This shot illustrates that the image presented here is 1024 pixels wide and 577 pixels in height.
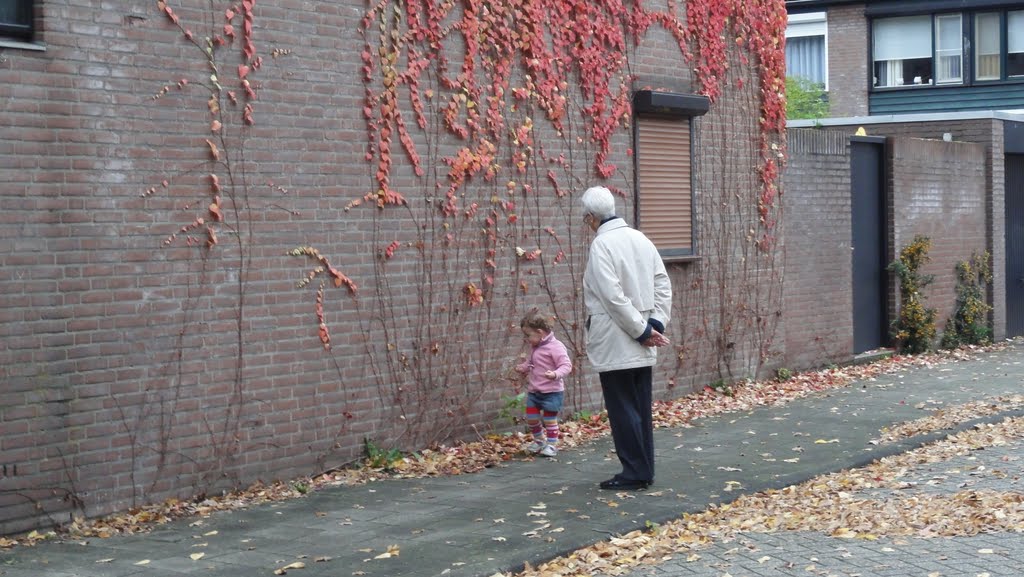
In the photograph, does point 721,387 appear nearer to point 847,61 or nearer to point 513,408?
point 513,408

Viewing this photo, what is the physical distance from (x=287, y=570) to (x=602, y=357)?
8.99 ft

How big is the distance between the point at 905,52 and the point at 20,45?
26.9 metres

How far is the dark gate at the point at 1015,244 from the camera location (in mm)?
19516

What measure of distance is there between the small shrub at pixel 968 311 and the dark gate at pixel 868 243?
149 cm

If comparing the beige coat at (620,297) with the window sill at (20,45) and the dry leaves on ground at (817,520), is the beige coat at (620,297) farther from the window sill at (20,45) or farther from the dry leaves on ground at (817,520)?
the window sill at (20,45)

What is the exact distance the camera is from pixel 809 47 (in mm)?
32125

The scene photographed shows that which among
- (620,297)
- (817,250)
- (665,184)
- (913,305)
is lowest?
(913,305)

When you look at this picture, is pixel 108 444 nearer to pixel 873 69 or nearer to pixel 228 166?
pixel 228 166

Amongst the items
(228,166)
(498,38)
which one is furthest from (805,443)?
(228,166)

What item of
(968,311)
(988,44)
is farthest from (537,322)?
(988,44)

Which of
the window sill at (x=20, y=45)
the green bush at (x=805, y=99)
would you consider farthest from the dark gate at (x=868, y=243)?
the green bush at (x=805, y=99)

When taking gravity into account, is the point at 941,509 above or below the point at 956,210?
below

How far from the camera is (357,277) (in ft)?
30.6

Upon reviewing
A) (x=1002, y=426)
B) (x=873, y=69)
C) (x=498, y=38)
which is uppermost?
(x=873, y=69)
